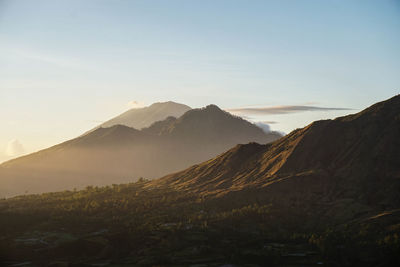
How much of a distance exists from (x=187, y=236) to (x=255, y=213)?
772 inches

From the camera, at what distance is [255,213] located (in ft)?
322

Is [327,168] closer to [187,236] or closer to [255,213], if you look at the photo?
[255,213]

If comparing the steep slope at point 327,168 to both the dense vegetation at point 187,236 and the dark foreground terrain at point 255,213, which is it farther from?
the dense vegetation at point 187,236

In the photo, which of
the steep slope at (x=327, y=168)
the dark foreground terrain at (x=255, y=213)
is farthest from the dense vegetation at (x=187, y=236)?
the steep slope at (x=327, y=168)

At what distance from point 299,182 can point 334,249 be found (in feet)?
121

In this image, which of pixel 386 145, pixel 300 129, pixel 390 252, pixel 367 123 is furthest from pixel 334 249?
pixel 300 129

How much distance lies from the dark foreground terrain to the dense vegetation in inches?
7.9

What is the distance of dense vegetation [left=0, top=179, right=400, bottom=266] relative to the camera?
71.0m

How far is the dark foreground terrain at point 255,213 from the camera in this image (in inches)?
2891

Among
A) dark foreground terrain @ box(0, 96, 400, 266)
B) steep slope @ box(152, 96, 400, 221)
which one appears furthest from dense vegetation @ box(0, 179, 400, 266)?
steep slope @ box(152, 96, 400, 221)

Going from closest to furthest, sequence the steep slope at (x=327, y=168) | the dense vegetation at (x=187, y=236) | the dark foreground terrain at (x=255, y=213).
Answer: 1. the dense vegetation at (x=187, y=236)
2. the dark foreground terrain at (x=255, y=213)
3. the steep slope at (x=327, y=168)

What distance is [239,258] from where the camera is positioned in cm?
7044

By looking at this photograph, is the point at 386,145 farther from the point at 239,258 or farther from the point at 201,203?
the point at 239,258

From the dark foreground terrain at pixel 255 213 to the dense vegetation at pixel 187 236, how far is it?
0.20 meters
